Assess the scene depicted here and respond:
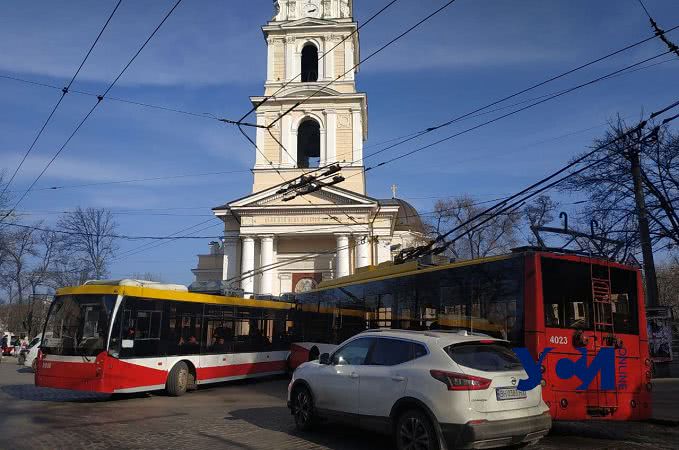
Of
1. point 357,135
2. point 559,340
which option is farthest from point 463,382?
point 357,135

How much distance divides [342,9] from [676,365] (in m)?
32.7

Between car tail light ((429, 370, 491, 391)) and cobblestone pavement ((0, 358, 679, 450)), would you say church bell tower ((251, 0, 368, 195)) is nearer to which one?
cobblestone pavement ((0, 358, 679, 450))

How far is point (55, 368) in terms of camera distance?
13219 millimetres

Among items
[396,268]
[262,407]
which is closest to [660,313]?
[396,268]

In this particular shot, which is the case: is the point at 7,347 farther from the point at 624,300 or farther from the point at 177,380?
the point at 624,300

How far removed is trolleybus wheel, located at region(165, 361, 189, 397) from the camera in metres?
14.7

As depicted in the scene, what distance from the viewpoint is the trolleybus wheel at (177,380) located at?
48.3 feet

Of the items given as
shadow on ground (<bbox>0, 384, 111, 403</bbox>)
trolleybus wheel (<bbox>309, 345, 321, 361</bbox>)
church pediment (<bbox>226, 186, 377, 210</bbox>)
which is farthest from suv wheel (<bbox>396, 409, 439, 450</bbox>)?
church pediment (<bbox>226, 186, 377, 210</bbox>)

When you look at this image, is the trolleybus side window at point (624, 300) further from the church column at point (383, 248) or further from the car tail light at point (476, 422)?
the church column at point (383, 248)

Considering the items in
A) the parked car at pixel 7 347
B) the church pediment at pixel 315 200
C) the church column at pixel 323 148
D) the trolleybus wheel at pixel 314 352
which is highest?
the church column at pixel 323 148

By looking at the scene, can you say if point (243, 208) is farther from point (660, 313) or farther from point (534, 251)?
point (534, 251)

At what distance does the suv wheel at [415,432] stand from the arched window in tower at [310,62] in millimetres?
38022

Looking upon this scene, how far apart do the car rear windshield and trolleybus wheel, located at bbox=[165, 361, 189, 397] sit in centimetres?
967

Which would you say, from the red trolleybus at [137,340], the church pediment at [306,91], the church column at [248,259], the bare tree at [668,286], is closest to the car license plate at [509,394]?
the red trolleybus at [137,340]
